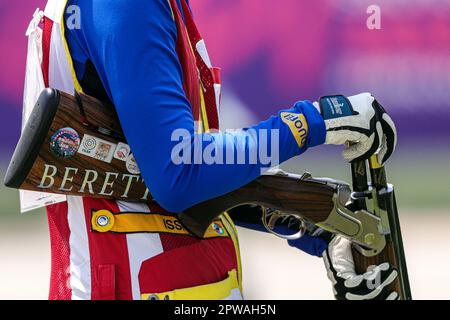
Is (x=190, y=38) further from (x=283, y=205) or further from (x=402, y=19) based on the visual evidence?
(x=402, y=19)

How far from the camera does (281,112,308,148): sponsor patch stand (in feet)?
4.52

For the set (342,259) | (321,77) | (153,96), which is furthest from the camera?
(321,77)

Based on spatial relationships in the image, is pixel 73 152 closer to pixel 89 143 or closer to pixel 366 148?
pixel 89 143

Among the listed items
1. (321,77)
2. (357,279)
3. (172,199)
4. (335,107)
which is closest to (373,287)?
(357,279)

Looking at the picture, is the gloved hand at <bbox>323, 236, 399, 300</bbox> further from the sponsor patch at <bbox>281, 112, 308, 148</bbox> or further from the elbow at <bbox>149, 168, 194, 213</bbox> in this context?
the elbow at <bbox>149, 168, 194, 213</bbox>

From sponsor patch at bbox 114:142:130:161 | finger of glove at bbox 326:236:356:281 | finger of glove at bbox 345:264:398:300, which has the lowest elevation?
finger of glove at bbox 345:264:398:300

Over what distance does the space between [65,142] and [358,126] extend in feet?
1.84

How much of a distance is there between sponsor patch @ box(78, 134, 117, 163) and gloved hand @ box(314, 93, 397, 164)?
396 mm

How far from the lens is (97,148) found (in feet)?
4.55

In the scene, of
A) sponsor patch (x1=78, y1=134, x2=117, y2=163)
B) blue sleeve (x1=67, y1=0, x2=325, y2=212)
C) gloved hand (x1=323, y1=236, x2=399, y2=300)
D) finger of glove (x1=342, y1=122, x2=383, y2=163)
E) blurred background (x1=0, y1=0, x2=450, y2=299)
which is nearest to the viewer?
blue sleeve (x1=67, y1=0, x2=325, y2=212)

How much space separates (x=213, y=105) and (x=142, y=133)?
337 millimetres

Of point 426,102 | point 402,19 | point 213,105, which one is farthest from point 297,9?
point 213,105

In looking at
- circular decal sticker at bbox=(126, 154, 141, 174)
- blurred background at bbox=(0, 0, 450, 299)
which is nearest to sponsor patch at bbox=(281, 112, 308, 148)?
circular decal sticker at bbox=(126, 154, 141, 174)
